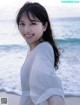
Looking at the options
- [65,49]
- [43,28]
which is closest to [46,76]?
[43,28]

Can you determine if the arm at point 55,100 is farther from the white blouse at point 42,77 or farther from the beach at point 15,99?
the beach at point 15,99

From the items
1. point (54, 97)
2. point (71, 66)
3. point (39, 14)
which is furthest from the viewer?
point (71, 66)

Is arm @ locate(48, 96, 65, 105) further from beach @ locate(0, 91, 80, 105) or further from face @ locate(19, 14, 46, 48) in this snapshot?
beach @ locate(0, 91, 80, 105)

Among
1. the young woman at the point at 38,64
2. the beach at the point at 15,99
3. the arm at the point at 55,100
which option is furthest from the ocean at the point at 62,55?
the arm at the point at 55,100

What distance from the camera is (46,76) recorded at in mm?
833

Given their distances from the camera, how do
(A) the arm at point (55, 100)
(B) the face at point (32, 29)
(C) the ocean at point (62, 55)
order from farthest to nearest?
(C) the ocean at point (62, 55) < (B) the face at point (32, 29) < (A) the arm at point (55, 100)

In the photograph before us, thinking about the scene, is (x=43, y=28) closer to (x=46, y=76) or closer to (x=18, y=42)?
(x=46, y=76)

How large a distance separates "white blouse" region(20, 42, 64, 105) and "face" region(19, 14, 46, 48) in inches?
1.9

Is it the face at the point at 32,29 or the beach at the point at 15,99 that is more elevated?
the face at the point at 32,29

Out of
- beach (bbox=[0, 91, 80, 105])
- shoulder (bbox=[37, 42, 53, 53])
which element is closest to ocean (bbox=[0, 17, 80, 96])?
beach (bbox=[0, 91, 80, 105])

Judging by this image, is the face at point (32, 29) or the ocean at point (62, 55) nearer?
the face at point (32, 29)

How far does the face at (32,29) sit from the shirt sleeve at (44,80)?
0.34 feet

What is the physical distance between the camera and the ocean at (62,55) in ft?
7.25

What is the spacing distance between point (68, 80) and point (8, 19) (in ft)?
2.34
